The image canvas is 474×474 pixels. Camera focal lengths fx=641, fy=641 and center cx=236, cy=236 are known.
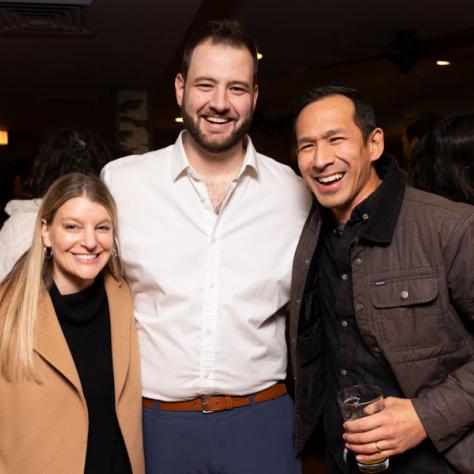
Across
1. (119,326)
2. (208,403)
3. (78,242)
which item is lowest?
(208,403)

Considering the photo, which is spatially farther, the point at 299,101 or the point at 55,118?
the point at 55,118

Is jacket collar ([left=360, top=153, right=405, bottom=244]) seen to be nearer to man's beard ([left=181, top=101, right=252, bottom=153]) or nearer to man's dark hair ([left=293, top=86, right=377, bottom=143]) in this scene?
man's dark hair ([left=293, top=86, right=377, bottom=143])

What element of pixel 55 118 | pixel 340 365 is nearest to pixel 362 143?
pixel 340 365

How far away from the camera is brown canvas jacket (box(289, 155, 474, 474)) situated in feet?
4.99

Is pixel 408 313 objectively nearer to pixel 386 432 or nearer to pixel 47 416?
pixel 386 432

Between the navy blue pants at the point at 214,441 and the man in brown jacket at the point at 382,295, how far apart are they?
→ 184mm

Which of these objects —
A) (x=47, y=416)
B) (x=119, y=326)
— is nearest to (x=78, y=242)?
(x=119, y=326)

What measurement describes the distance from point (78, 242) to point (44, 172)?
2.51 feet

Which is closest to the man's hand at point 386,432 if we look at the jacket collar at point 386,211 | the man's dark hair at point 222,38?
the jacket collar at point 386,211

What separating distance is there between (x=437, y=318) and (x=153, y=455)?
3.04 ft

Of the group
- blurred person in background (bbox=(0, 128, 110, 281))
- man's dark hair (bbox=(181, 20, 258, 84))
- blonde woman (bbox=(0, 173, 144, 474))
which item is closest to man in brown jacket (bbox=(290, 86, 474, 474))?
man's dark hair (bbox=(181, 20, 258, 84))

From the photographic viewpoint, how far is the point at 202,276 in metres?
1.89

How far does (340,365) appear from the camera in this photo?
1.72m

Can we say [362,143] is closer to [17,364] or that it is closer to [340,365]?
[340,365]
